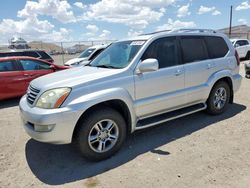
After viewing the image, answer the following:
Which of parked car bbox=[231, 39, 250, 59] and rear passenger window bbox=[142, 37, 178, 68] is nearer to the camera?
rear passenger window bbox=[142, 37, 178, 68]

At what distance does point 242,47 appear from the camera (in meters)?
16.9

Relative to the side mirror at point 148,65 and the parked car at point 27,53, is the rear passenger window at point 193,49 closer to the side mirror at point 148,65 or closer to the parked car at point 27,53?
the side mirror at point 148,65

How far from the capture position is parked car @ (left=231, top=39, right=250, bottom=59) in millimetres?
16797

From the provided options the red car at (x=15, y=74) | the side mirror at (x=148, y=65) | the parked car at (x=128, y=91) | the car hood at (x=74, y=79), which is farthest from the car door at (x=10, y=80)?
the side mirror at (x=148, y=65)

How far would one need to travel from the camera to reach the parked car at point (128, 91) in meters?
3.45

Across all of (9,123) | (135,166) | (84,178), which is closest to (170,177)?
(135,166)

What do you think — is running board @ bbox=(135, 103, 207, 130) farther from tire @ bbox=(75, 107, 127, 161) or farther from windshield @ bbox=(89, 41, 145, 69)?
windshield @ bbox=(89, 41, 145, 69)

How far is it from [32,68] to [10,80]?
0.88m

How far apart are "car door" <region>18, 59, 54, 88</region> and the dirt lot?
3.11m

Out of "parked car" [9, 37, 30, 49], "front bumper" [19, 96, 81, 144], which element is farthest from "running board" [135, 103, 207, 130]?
"parked car" [9, 37, 30, 49]

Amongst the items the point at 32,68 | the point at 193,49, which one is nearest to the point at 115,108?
the point at 193,49

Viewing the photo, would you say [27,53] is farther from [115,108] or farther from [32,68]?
[115,108]

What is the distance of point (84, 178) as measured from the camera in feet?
11.0

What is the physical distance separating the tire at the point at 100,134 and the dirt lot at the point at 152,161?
0.16 m
